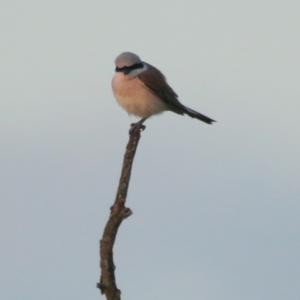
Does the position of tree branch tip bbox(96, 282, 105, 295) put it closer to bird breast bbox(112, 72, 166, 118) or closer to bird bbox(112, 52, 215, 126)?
bird bbox(112, 52, 215, 126)

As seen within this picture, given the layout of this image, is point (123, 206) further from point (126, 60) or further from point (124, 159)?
point (126, 60)

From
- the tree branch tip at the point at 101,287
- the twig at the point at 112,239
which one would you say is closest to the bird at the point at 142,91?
the twig at the point at 112,239

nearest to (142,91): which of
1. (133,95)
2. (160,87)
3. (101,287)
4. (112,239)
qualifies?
(133,95)

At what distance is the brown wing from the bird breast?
0.09m

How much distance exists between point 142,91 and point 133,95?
7.7 inches

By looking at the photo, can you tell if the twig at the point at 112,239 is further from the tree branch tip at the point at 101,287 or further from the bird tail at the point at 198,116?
the bird tail at the point at 198,116

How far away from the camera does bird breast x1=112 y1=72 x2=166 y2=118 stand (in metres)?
12.4

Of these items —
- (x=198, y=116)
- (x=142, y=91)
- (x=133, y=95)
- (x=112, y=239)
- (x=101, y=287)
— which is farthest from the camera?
(x=198, y=116)

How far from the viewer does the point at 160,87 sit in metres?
12.9

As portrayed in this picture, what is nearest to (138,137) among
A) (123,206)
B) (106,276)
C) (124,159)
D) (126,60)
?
(124,159)

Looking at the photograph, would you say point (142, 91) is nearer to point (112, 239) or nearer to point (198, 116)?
point (198, 116)

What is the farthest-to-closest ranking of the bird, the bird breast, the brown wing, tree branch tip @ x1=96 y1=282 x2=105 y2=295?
the brown wing
the bird breast
the bird
tree branch tip @ x1=96 y1=282 x2=105 y2=295

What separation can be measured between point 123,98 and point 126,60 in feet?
1.87

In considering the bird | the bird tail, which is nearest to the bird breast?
the bird
